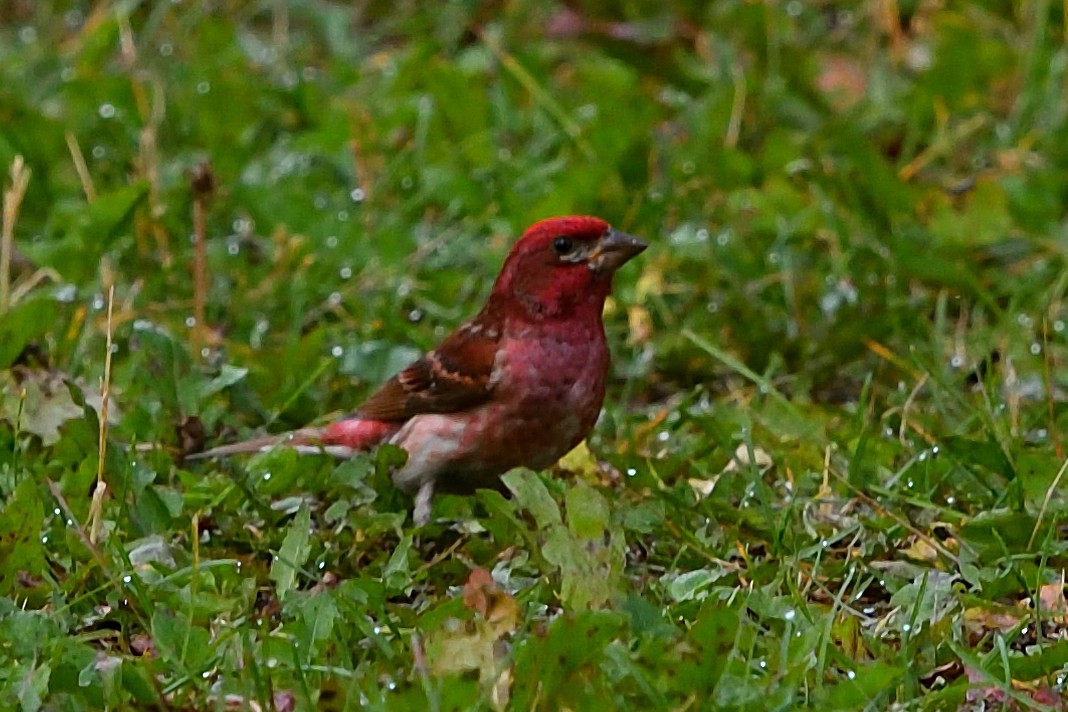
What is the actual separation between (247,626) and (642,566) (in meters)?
0.87

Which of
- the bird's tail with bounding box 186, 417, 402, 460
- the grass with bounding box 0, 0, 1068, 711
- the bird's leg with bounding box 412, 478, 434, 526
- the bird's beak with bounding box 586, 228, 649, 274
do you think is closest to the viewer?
the grass with bounding box 0, 0, 1068, 711

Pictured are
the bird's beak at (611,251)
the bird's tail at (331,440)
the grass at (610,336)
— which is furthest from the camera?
the bird's tail at (331,440)

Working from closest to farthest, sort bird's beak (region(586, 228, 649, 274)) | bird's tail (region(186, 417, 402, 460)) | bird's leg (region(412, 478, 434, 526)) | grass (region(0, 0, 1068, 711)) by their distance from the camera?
1. grass (region(0, 0, 1068, 711))
2. bird's leg (region(412, 478, 434, 526))
3. bird's beak (region(586, 228, 649, 274))
4. bird's tail (region(186, 417, 402, 460))

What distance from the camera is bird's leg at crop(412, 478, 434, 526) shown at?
437cm

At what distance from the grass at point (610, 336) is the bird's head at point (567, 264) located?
38cm

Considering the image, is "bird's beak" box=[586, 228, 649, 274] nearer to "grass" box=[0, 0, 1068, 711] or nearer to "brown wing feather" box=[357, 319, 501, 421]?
"brown wing feather" box=[357, 319, 501, 421]

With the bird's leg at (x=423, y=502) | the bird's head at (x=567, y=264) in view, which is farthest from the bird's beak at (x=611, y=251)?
the bird's leg at (x=423, y=502)

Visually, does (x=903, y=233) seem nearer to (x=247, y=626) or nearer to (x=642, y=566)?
(x=642, y=566)

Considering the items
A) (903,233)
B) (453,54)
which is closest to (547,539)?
(903,233)

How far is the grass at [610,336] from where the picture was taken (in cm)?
351

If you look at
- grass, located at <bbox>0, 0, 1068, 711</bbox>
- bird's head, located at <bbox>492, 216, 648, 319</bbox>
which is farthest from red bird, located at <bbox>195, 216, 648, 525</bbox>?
grass, located at <bbox>0, 0, 1068, 711</bbox>

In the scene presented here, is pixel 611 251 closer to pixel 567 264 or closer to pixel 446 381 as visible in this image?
pixel 567 264

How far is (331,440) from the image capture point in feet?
15.8

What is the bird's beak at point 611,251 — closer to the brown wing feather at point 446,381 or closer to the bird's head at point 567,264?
the bird's head at point 567,264
